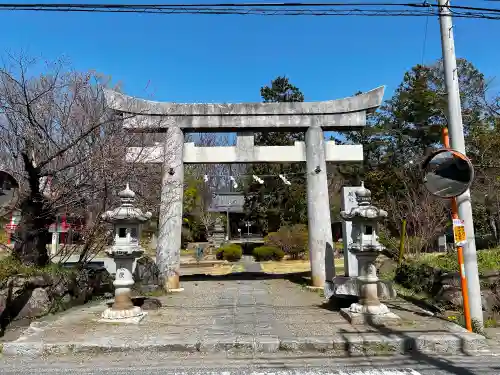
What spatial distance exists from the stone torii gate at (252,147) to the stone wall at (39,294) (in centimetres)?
284

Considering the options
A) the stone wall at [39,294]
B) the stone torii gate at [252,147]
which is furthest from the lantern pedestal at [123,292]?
the stone torii gate at [252,147]

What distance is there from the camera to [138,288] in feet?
35.9

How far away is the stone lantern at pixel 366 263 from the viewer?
7047mm

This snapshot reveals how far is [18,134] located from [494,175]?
1927cm

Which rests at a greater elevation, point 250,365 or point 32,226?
point 32,226

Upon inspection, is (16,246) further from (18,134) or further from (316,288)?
(316,288)

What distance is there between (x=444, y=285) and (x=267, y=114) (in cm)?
725

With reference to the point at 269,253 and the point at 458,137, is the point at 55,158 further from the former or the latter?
the point at 269,253

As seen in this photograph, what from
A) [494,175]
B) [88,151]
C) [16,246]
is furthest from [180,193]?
[494,175]

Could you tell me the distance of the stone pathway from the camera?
18.8 feet

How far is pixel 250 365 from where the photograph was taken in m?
5.20

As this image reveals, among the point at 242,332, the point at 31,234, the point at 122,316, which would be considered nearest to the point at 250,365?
the point at 242,332

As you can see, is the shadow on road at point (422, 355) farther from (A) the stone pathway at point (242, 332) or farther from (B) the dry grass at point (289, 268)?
(B) the dry grass at point (289, 268)

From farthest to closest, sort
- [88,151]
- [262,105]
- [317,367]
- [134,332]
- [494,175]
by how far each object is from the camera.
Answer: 1. [494,175]
2. [262,105]
3. [88,151]
4. [134,332]
5. [317,367]
